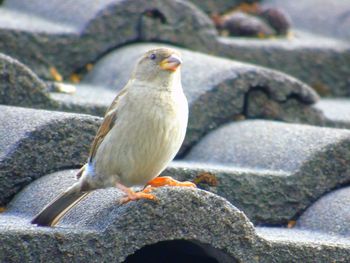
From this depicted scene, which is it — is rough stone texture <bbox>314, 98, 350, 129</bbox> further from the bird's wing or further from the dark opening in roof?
the bird's wing

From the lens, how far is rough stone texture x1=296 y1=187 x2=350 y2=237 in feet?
12.2

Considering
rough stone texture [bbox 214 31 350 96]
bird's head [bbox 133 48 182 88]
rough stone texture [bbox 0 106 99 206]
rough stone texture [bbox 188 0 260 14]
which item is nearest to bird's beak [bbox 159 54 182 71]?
bird's head [bbox 133 48 182 88]

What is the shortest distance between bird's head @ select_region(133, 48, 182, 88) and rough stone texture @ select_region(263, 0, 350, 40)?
2.52 metres

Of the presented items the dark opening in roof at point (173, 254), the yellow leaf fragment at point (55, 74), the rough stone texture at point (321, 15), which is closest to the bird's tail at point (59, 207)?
the dark opening in roof at point (173, 254)

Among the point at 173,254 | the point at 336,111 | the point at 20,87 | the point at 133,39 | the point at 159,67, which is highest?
the point at 159,67

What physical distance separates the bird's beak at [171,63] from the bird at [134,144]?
0.10 metres

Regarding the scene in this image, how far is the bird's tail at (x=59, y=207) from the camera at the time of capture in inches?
128

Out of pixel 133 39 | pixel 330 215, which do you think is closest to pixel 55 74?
pixel 133 39

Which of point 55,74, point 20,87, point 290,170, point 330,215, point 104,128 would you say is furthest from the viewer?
point 55,74

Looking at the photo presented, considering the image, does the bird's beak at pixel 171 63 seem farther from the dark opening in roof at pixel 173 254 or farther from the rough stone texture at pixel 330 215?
the rough stone texture at pixel 330 215

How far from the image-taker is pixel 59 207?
3355 mm

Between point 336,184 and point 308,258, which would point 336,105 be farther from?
point 308,258

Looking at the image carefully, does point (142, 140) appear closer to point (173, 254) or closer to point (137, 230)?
point (137, 230)

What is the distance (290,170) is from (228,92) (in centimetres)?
64
